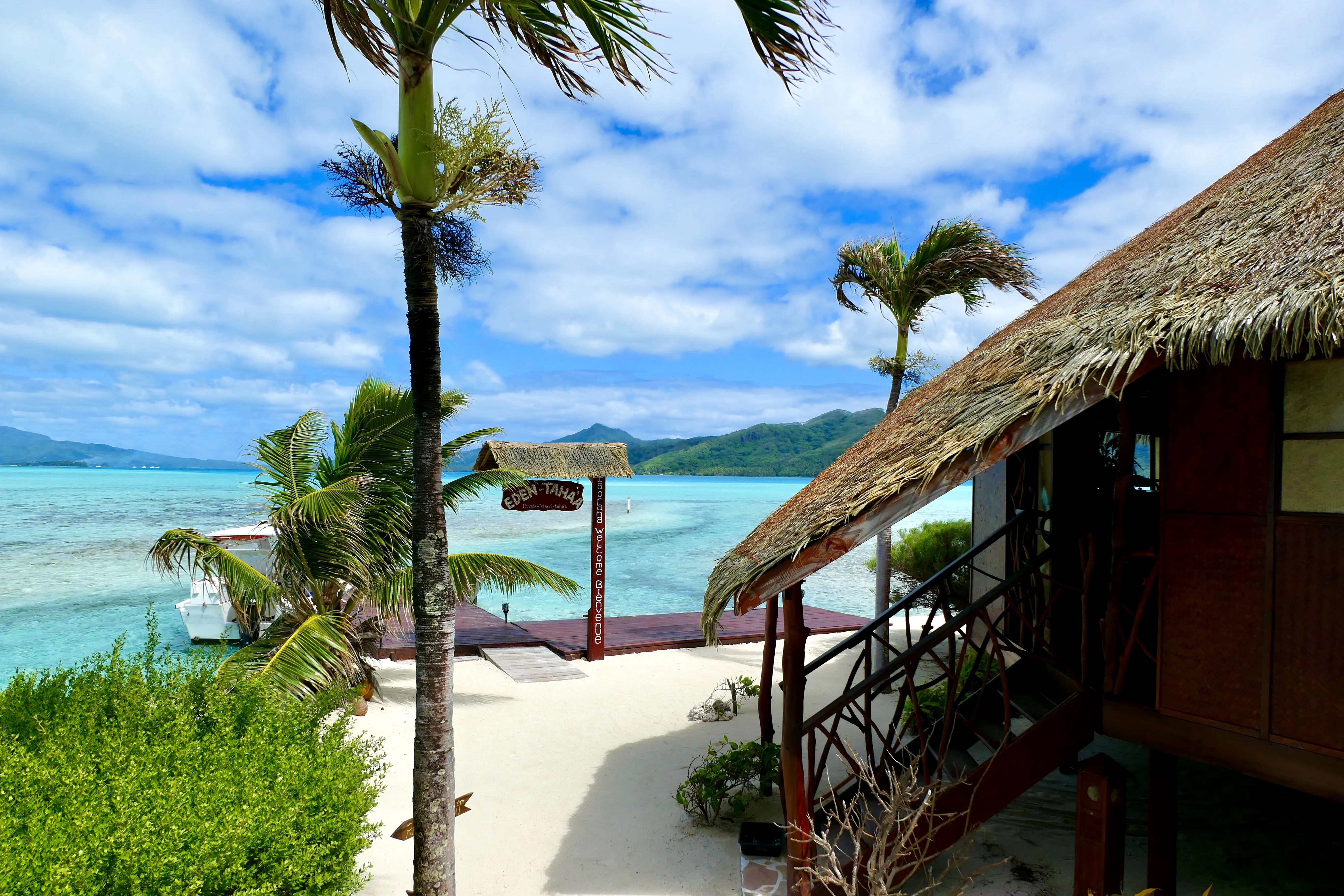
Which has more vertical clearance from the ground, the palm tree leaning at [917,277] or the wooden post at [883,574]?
the palm tree leaning at [917,277]

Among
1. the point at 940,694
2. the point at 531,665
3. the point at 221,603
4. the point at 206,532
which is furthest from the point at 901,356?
the point at 206,532

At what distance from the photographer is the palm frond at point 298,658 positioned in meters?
7.76

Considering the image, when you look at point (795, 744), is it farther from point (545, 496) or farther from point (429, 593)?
point (545, 496)

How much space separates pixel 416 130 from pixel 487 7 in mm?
791

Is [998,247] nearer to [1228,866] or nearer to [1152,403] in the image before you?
[1152,403]

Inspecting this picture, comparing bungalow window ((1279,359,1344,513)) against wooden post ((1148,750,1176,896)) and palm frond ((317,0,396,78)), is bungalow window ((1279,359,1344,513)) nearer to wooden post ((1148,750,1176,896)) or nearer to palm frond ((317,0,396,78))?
wooden post ((1148,750,1176,896))

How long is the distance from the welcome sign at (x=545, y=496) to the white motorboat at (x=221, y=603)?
22.7 feet

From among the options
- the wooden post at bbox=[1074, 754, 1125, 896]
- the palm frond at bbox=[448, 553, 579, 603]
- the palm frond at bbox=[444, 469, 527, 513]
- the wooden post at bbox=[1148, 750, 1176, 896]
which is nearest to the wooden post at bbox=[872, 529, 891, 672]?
the palm frond at bbox=[448, 553, 579, 603]

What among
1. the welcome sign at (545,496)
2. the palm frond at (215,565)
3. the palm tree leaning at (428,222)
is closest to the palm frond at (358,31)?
the palm tree leaning at (428,222)

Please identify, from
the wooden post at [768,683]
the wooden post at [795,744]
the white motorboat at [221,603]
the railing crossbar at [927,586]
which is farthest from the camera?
the white motorboat at [221,603]

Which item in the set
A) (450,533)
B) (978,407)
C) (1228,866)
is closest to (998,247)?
(978,407)

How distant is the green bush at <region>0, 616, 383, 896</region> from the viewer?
358 centimetres

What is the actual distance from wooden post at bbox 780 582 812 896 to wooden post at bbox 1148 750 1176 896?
6.27ft

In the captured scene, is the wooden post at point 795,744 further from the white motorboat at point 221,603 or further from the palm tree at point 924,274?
the white motorboat at point 221,603
